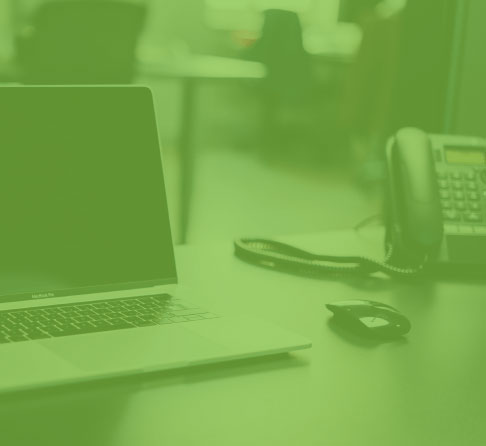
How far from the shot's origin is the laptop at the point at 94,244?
0.82m

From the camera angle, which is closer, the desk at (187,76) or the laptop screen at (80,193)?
the laptop screen at (80,193)

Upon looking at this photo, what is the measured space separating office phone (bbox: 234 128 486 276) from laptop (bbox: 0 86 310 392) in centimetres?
25

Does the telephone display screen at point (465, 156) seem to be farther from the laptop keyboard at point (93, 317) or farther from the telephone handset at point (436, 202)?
the laptop keyboard at point (93, 317)

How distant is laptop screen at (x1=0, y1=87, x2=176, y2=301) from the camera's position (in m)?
0.92

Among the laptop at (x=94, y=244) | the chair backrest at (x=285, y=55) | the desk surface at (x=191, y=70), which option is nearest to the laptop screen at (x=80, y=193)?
the laptop at (x=94, y=244)

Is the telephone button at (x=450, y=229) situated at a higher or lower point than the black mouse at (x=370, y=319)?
higher

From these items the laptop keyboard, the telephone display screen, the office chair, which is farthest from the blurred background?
the laptop keyboard

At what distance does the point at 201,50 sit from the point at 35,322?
6406 mm

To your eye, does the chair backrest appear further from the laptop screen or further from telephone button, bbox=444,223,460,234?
the laptop screen

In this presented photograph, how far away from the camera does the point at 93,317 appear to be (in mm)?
872

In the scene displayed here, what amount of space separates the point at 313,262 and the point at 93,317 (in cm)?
40

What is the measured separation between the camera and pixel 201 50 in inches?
279

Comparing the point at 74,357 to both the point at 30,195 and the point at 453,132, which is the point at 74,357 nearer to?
the point at 30,195

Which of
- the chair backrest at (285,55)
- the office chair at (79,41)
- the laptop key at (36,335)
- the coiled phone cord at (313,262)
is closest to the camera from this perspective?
the laptop key at (36,335)
